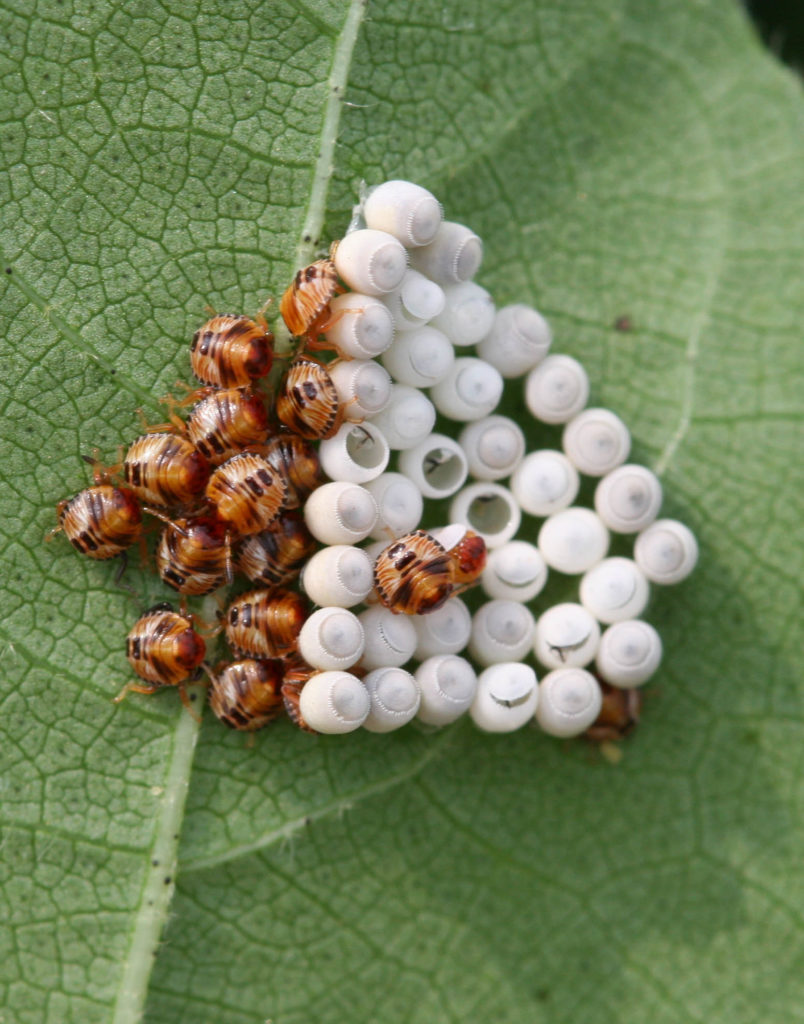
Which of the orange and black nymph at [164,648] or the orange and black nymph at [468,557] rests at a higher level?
the orange and black nymph at [468,557]

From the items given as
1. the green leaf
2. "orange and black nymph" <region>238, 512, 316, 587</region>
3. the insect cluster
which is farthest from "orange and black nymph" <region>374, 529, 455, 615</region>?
the green leaf

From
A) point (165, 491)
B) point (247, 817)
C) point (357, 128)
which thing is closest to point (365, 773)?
point (247, 817)

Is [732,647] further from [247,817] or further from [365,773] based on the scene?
[247,817]

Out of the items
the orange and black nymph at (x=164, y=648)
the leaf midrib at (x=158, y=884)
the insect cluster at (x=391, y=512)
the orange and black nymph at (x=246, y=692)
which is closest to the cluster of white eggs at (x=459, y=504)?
the insect cluster at (x=391, y=512)

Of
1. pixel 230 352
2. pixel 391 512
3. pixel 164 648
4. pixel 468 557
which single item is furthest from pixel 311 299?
pixel 164 648

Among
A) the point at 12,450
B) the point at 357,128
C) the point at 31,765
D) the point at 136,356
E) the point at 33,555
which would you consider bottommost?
the point at 31,765

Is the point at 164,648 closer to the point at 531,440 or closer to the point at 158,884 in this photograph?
the point at 158,884

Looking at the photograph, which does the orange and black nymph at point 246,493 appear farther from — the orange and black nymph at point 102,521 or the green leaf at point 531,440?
the green leaf at point 531,440

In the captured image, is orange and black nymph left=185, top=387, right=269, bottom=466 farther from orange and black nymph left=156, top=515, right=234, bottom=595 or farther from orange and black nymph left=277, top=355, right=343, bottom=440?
orange and black nymph left=156, top=515, right=234, bottom=595
